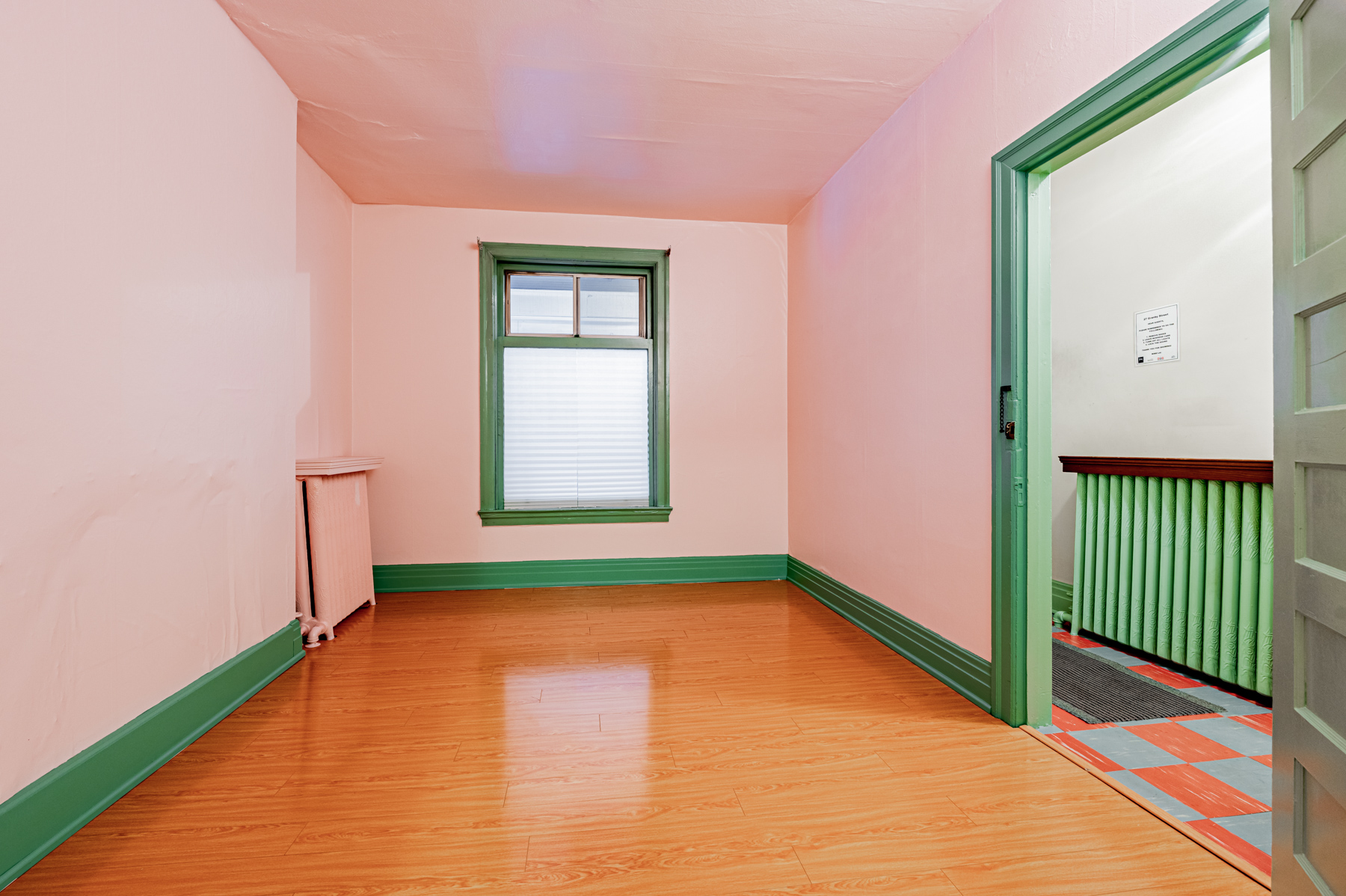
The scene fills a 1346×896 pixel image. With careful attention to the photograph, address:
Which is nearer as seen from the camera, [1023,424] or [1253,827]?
[1253,827]

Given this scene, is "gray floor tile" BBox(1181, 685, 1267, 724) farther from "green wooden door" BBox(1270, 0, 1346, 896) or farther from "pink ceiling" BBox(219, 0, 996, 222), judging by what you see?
"pink ceiling" BBox(219, 0, 996, 222)

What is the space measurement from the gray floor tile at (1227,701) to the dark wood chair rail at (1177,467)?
794 mm

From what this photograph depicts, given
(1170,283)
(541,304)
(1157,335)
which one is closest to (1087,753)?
(1157,335)

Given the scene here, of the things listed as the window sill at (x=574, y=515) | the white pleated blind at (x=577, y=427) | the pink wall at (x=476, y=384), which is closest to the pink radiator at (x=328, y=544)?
the pink wall at (x=476, y=384)

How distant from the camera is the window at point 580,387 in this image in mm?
4250

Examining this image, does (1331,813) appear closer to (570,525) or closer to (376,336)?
(570,525)

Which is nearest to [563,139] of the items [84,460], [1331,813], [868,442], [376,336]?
[376,336]

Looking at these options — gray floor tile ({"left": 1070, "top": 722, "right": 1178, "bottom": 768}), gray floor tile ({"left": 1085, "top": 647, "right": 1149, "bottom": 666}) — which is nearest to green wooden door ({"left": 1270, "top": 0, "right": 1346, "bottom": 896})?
gray floor tile ({"left": 1070, "top": 722, "right": 1178, "bottom": 768})

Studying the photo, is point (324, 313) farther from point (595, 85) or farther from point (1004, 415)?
point (1004, 415)

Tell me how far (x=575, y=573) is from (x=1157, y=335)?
345 centimetres

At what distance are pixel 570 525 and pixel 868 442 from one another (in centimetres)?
207

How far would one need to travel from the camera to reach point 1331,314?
1.00 m

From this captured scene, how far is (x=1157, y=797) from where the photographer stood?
5.48 ft

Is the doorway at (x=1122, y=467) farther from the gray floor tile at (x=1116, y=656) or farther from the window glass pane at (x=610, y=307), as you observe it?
the window glass pane at (x=610, y=307)
